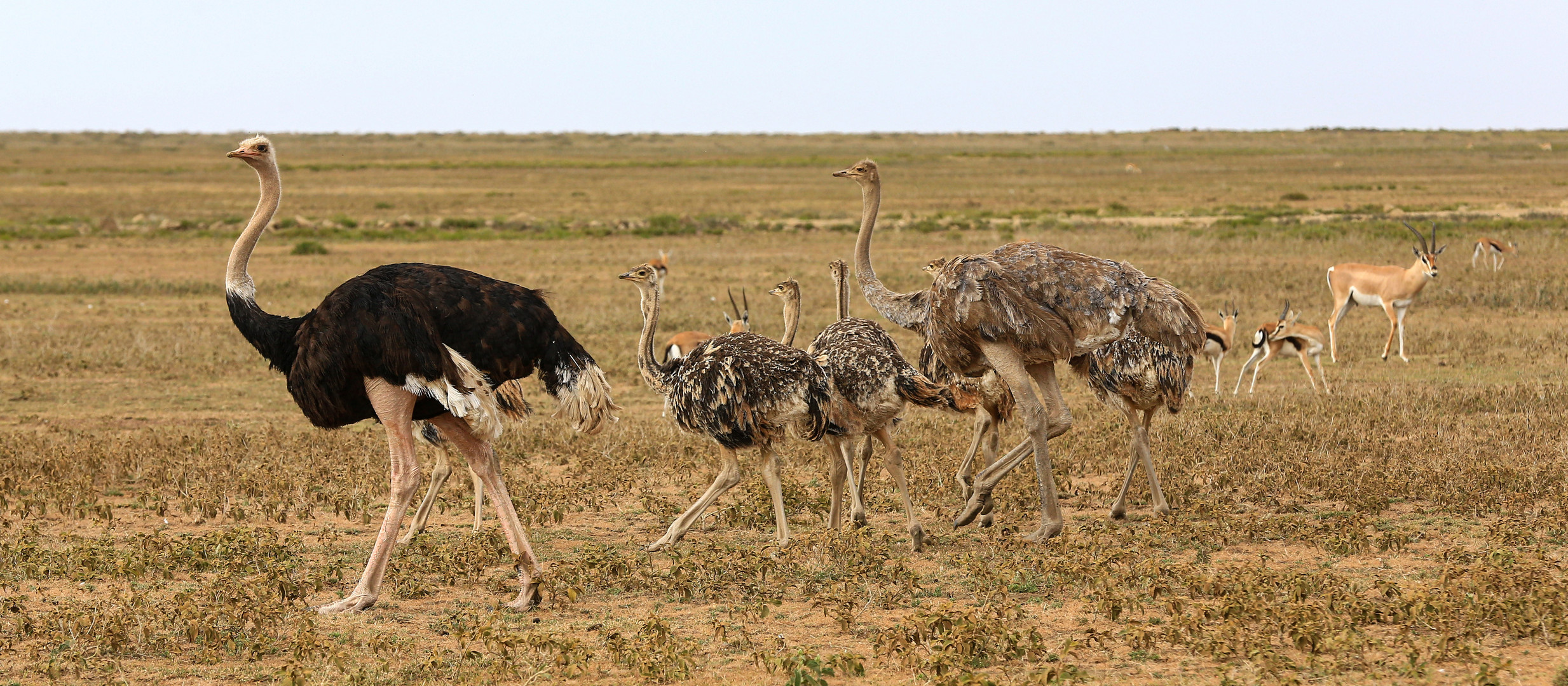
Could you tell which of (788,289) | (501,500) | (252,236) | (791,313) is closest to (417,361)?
(501,500)

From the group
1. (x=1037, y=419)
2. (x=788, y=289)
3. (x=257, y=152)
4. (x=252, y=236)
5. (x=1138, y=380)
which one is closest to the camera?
(x=252, y=236)

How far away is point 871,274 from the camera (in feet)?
27.7

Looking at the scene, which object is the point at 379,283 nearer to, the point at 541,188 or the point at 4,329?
the point at 4,329

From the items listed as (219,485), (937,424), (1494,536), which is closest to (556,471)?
(219,485)

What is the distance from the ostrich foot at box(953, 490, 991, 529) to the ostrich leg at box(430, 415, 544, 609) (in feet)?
8.00

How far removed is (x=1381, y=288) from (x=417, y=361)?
41.9 feet

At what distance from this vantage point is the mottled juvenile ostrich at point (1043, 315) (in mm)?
7137

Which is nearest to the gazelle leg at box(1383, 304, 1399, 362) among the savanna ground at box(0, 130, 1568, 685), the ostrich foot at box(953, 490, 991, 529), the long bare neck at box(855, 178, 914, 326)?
the savanna ground at box(0, 130, 1568, 685)

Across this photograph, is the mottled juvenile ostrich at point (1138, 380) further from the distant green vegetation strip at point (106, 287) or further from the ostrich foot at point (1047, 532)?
the distant green vegetation strip at point (106, 287)

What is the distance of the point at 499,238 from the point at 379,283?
77.0 feet

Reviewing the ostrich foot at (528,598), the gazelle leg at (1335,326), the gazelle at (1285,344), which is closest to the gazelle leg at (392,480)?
A: the ostrich foot at (528,598)

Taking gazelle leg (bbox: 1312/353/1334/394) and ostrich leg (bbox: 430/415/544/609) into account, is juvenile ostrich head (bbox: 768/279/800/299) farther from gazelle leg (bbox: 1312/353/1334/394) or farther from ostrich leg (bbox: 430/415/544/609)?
gazelle leg (bbox: 1312/353/1334/394)

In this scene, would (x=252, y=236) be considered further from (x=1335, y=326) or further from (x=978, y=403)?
(x=1335, y=326)

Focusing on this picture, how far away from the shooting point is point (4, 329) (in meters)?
15.9
